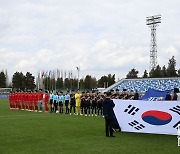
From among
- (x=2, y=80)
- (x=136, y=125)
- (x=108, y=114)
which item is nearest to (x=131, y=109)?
(x=136, y=125)

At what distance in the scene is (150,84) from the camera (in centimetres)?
5209

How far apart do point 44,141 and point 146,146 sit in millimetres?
3625

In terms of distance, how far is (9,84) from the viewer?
127 m

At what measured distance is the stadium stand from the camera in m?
49.0

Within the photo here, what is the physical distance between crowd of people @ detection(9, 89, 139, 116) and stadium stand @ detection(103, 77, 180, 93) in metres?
19.8

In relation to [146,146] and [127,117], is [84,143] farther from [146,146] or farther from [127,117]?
[127,117]

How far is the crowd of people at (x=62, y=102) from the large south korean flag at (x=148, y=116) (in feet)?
26.1

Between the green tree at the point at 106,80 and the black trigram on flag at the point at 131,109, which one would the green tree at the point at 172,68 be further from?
the black trigram on flag at the point at 131,109

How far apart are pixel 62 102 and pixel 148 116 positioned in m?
14.4

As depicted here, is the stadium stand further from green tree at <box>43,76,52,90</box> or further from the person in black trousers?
green tree at <box>43,76,52,90</box>

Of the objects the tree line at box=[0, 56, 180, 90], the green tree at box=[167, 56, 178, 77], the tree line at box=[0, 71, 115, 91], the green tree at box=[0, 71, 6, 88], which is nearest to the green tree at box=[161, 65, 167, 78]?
the green tree at box=[167, 56, 178, 77]

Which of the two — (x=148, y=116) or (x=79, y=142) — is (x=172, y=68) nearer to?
(x=148, y=116)

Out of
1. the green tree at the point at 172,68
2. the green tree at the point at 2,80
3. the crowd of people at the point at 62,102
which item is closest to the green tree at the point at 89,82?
the green tree at the point at 172,68

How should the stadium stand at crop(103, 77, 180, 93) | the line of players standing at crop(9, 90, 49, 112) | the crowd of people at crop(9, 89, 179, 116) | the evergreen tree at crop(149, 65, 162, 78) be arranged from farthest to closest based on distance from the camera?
the evergreen tree at crop(149, 65, 162, 78), the stadium stand at crop(103, 77, 180, 93), the line of players standing at crop(9, 90, 49, 112), the crowd of people at crop(9, 89, 179, 116)
